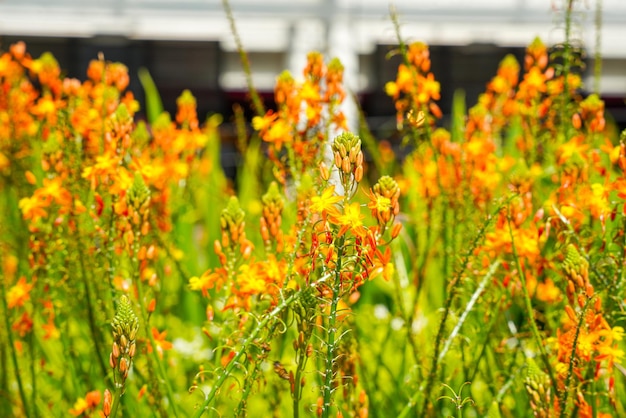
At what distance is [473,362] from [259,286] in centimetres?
42

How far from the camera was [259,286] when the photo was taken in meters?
0.97

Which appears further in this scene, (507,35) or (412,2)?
(507,35)

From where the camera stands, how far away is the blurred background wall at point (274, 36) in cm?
670

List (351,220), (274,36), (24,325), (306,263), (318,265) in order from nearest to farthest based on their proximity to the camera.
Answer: (351,220) < (318,265) < (306,263) < (24,325) < (274,36)

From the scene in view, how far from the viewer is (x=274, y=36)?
25.6 ft

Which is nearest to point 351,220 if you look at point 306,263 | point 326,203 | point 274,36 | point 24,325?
point 326,203

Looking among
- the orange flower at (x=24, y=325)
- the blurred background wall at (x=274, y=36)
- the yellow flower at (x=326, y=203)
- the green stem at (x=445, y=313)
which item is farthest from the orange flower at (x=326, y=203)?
the blurred background wall at (x=274, y=36)

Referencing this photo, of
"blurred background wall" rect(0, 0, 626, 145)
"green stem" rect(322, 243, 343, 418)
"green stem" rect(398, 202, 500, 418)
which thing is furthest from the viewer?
"blurred background wall" rect(0, 0, 626, 145)

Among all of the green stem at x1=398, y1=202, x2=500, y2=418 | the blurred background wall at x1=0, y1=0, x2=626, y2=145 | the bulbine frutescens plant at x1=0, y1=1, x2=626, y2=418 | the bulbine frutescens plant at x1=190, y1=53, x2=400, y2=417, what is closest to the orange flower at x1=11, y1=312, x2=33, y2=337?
the bulbine frutescens plant at x1=0, y1=1, x2=626, y2=418

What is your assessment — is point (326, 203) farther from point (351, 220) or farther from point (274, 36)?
point (274, 36)

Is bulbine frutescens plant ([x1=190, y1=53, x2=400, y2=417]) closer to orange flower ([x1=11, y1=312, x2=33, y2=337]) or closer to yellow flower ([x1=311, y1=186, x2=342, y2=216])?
yellow flower ([x1=311, y1=186, x2=342, y2=216])

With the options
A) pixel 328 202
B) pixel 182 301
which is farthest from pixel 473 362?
pixel 182 301

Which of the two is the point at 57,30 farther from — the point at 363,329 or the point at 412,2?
the point at 363,329

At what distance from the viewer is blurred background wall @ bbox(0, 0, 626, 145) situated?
6703 millimetres
